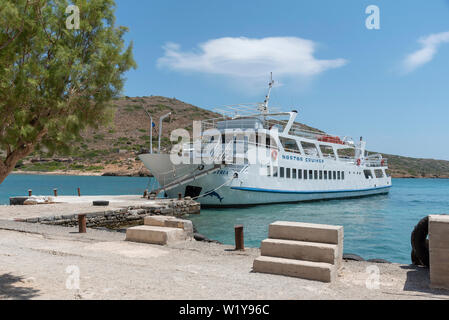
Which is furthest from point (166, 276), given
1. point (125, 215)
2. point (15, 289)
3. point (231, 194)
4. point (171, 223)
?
point (231, 194)

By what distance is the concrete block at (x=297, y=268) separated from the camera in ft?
21.7

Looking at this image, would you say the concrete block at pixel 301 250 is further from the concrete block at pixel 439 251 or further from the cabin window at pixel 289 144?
the cabin window at pixel 289 144

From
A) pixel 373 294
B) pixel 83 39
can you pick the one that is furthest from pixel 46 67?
pixel 373 294

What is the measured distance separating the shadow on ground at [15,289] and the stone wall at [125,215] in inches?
405

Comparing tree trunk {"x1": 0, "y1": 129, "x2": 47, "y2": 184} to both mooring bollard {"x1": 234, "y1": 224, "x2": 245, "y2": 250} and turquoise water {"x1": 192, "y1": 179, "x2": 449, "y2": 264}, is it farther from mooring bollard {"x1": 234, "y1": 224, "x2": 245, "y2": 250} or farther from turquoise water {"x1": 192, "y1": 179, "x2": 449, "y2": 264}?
turquoise water {"x1": 192, "y1": 179, "x2": 449, "y2": 264}

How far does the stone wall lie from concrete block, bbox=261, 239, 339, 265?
39.7 feet

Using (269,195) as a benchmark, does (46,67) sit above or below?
above

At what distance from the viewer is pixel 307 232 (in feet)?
25.1

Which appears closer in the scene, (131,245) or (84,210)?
(131,245)

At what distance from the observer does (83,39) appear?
6.63 metres

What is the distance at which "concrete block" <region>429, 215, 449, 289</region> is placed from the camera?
6152 mm

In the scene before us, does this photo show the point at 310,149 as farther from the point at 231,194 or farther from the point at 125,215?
the point at 125,215
